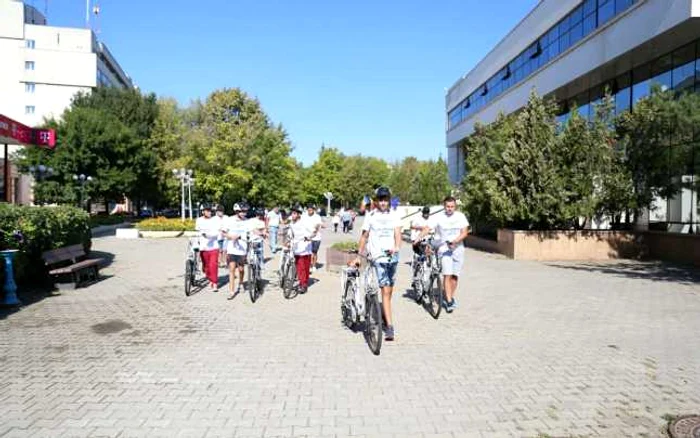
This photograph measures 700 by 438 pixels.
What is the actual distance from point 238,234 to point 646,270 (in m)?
10.9

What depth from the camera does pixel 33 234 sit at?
10492 millimetres

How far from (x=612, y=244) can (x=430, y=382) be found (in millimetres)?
14781

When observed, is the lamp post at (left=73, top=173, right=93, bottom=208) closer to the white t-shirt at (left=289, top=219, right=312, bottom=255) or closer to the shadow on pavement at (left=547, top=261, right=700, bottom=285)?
the white t-shirt at (left=289, top=219, right=312, bottom=255)

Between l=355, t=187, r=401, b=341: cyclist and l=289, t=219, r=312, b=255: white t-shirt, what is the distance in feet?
12.4

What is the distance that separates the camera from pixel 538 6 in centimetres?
2986

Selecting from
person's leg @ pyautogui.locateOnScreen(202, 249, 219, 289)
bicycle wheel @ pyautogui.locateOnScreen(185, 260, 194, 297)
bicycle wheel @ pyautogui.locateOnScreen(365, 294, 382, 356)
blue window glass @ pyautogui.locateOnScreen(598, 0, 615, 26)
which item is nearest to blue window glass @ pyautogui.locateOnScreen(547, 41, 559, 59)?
blue window glass @ pyautogui.locateOnScreen(598, 0, 615, 26)

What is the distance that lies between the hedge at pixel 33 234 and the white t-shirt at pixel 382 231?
21.2 ft

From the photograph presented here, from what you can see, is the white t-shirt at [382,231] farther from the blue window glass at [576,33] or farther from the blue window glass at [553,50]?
the blue window glass at [553,50]

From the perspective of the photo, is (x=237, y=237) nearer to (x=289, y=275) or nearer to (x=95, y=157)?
(x=289, y=275)

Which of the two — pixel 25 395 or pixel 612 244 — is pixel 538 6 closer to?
pixel 612 244

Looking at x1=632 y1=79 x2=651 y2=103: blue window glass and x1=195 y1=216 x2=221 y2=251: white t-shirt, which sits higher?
x1=632 y1=79 x2=651 y2=103: blue window glass

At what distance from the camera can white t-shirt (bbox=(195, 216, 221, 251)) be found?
1055 centimetres

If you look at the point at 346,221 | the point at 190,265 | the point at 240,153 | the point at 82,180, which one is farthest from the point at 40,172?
the point at 190,265

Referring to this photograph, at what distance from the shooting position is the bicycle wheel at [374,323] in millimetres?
6164
